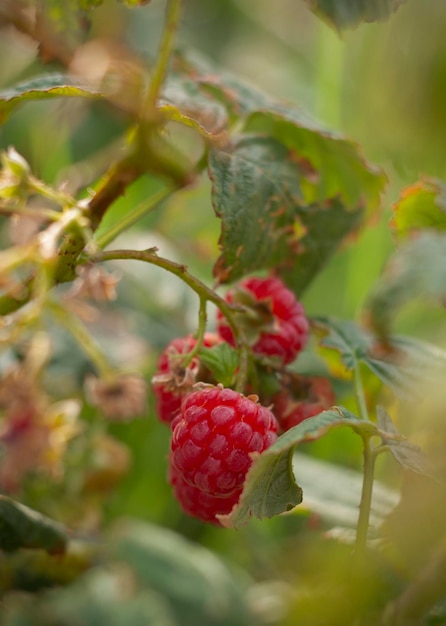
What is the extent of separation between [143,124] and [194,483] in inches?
10.8

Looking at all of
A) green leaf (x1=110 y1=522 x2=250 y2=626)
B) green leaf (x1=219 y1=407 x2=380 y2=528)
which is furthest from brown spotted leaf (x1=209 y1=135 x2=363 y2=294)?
green leaf (x1=110 y1=522 x2=250 y2=626)

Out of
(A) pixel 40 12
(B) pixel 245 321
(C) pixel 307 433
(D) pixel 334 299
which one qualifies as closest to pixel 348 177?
(B) pixel 245 321

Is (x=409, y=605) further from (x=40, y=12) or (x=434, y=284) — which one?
(x=40, y=12)

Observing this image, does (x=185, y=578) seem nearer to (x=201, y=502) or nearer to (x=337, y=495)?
(x=337, y=495)

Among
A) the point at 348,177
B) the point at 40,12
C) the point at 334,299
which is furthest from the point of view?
the point at 334,299

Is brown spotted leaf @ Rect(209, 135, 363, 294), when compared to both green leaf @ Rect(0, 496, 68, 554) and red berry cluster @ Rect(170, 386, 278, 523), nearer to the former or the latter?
red berry cluster @ Rect(170, 386, 278, 523)

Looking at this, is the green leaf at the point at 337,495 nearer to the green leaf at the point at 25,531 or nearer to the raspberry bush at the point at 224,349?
the raspberry bush at the point at 224,349

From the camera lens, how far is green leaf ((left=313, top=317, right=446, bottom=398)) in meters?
0.76

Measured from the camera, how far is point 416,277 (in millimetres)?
477

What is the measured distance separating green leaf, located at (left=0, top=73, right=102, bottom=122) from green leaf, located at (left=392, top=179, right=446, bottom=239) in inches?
12.8

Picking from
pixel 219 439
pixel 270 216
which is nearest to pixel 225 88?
pixel 270 216

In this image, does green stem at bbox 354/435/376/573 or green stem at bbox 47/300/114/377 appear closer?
green stem at bbox 354/435/376/573

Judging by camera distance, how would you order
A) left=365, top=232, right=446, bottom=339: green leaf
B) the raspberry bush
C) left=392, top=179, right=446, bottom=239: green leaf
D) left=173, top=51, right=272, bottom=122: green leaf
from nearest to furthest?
Result: left=365, top=232, right=446, bottom=339: green leaf < the raspberry bush < left=392, top=179, right=446, bottom=239: green leaf < left=173, top=51, right=272, bottom=122: green leaf

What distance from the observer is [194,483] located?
647mm
